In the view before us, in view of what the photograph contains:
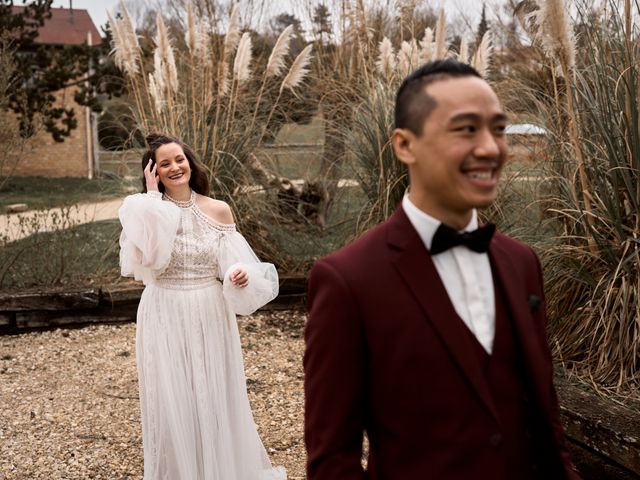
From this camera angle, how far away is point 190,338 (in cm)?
379

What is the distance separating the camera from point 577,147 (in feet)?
13.6

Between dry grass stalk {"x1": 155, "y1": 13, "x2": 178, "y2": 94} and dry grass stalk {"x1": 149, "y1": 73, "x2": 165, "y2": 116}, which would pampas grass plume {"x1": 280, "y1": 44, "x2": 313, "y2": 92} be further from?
dry grass stalk {"x1": 149, "y1": 73, "x2": 165, "y2": 116}

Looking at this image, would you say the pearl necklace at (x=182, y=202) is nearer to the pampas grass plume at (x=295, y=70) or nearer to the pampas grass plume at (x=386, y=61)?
the pampas grass plume at (x=386, y=61)

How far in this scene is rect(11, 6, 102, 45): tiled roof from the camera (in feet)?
85.3

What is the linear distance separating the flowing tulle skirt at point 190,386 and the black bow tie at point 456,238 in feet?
8.07

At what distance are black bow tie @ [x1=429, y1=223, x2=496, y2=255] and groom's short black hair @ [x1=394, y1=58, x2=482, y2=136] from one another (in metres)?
0.21

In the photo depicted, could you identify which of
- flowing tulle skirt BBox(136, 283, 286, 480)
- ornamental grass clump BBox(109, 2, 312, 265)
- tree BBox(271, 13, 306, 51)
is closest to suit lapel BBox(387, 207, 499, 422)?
flowing tulle skirt BBox(136, 283, 286, 480)

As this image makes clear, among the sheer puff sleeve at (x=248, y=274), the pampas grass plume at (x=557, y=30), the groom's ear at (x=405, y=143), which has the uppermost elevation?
the pampas grass plume at (x=557, y=30)

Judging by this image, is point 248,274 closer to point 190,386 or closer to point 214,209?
point 214,209

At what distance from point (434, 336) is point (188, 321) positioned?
2.49m

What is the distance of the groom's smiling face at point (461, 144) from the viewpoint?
1491 mm

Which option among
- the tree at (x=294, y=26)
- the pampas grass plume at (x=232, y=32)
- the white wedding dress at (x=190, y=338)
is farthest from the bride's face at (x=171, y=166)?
→ the tree at (x=294, y=26)

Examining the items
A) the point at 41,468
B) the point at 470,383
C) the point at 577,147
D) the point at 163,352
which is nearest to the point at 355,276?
the point at 470,383

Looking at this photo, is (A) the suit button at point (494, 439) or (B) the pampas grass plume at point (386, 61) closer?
(A) the suit button at point (494, 439)
